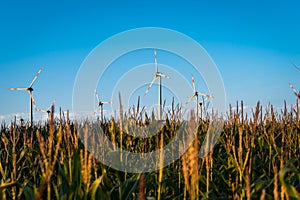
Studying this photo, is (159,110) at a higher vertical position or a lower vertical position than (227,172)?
higher

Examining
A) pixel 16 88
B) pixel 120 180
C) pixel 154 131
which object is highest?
pixel 16 88

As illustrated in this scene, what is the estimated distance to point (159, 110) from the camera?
930 centimetres

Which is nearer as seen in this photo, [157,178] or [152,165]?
[157,178]

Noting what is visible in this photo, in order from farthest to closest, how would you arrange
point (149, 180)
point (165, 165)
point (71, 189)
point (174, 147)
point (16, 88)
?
point (16, 88)
point (174, 147)
point (165, 165)
point (149, 180)
point (71, 189)

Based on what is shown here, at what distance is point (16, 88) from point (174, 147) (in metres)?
13.8

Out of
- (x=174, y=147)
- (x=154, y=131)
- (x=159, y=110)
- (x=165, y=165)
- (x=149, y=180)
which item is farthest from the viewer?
(x=159, y=110)

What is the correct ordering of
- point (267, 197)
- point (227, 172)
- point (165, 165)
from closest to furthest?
1. point (267, 197)
2. point (227, 172)
3. point (165, 165)

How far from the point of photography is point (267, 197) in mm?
3508

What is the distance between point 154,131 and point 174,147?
1324 mm

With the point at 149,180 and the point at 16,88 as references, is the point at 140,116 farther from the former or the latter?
the point at 16,88

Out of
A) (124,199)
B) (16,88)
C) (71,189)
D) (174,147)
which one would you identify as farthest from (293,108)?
(16,88)

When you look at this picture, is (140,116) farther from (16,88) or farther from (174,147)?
(16,88)

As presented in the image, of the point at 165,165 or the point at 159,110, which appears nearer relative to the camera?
the point at 165,165

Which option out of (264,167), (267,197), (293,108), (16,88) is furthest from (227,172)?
(16,88)
